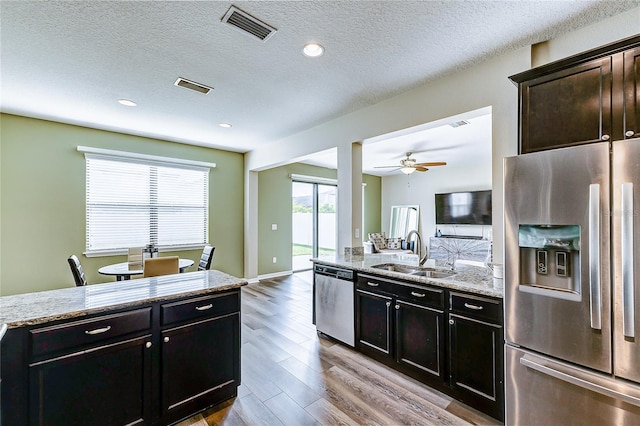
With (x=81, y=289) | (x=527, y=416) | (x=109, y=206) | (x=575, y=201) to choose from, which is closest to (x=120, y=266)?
(x=109, y=206)

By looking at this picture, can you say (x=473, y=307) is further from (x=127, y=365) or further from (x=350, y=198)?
(x=127, y=365)

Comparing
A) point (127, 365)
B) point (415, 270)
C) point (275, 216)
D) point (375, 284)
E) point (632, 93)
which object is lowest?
point (127, 365)

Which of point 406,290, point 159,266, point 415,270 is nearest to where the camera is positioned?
point 406,290

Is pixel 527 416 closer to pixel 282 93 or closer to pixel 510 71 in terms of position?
pixel 510 71

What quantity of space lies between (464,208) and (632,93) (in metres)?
6.28

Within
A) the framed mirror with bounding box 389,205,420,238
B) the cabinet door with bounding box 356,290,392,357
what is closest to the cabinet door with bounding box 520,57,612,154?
the cabinet door with bounding box 356,290,392,357

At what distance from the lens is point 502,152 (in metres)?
2.40

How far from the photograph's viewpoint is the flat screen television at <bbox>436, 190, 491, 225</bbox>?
714 centimetres

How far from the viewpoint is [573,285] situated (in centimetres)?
159

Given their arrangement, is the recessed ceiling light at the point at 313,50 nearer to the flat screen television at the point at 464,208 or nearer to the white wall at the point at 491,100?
the white wall at the point at 491,100

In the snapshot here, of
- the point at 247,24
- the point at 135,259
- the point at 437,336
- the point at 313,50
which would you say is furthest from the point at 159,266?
the point at 437,336

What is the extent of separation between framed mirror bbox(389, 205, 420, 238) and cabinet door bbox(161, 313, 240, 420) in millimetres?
7212

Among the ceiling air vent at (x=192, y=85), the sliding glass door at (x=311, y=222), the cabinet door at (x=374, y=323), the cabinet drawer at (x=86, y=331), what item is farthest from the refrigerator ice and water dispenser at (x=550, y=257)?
the sliding glass door at (x=311, y=222)

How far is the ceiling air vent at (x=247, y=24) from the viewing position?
192 cm
